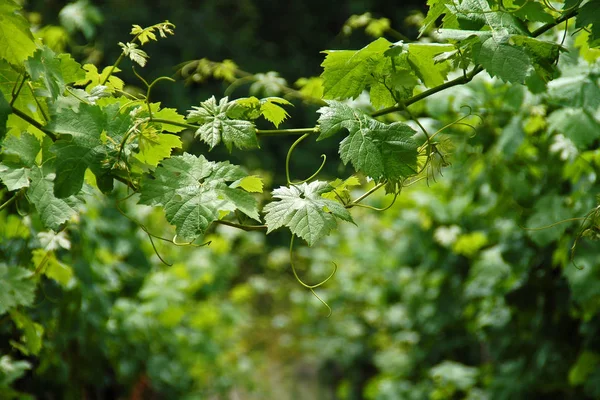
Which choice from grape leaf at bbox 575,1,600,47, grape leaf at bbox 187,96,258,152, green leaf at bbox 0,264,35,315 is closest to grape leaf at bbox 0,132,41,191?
grape leaf at bbox 187,96,258,152

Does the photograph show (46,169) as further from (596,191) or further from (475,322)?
(475,322)

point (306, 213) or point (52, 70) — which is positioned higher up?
point (52, 70)

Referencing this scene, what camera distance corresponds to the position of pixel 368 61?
113 centimetres

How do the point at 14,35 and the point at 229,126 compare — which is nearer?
the point at 14,35

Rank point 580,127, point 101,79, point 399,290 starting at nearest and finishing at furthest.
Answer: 1. point 101,79
2. point 580,127
3. point 399,290

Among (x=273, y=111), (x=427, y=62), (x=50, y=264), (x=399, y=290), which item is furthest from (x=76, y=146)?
(x=399, y=290)

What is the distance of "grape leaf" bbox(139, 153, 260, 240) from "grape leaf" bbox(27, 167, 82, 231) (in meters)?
0.13

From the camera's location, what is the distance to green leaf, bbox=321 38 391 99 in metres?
1.12

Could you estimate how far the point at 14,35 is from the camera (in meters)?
1.00

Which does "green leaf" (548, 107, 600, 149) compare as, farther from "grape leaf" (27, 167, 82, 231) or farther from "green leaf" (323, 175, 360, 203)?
"grape leaf" (27, 167, 82, 231)

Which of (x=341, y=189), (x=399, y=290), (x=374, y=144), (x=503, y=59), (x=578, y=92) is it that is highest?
(x=503, y=59)

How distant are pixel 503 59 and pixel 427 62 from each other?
0.52 feet

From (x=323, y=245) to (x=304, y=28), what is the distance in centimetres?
541

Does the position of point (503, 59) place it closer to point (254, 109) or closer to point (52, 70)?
point (254, 109)
